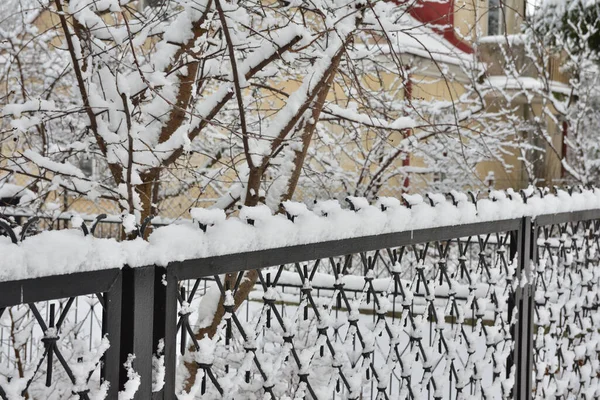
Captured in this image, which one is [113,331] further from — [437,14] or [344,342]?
[437,14]

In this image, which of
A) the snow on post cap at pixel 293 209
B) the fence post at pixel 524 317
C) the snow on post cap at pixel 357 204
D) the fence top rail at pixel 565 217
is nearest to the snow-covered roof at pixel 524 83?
the fence top rail at pixel 565 217

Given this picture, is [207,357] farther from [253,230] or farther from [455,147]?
[455,147]

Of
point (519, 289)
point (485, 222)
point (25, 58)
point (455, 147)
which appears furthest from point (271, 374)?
point (25, 58)

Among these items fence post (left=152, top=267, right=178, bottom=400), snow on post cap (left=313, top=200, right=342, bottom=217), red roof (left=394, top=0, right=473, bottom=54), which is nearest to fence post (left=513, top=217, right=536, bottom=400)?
red roof (left=394, top=0, right=473, bottom=54)

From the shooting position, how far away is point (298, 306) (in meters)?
2.32

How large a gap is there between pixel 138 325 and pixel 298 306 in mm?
892

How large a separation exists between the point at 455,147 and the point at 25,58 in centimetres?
631

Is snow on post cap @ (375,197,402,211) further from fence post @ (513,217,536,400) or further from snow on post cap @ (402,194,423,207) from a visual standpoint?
fence post @ (513,217,536,400)

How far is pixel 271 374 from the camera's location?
1.88m

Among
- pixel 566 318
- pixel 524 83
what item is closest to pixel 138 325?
pixel 566 318

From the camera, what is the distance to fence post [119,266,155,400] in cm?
149

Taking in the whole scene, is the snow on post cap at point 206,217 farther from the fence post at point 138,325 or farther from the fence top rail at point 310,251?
the fence post at point 138,325

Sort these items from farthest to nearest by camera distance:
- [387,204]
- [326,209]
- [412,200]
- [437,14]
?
[437,14] < [412,200] < [387,204] < [326,209]

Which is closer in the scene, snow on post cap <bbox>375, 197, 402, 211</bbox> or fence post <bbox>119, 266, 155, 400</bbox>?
fence post <bbox>119, 266, 155, 400</bbox>
